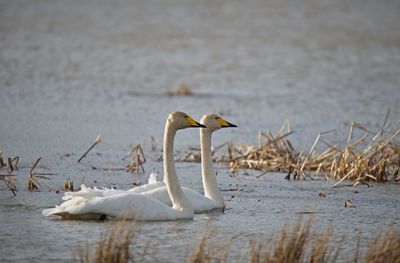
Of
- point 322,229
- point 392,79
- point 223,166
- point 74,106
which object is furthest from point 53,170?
point 392,79

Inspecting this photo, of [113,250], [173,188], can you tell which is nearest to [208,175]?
[173,188]

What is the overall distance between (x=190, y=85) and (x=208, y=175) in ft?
41.2

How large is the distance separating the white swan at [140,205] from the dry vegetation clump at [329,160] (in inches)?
99.9

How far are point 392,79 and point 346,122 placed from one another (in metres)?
6.83

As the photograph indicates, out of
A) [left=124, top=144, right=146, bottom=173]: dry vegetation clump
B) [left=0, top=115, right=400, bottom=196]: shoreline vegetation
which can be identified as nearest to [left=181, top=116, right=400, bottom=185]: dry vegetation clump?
[left=0, top=115, right=400, bottom=196]: shoreline vegetation

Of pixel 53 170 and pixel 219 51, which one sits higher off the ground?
pixel 219 51

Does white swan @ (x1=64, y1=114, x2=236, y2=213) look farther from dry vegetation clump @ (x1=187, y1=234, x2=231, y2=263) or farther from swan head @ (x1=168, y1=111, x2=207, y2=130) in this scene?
dry vegetation clump @ (x1=187, y1=234, x2=231, y2=263)

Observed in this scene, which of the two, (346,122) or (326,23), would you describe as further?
(326,23)

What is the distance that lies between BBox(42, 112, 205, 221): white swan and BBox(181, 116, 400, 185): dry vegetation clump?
254cm

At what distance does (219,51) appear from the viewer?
2889cm

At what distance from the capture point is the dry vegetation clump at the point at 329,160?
1103cm

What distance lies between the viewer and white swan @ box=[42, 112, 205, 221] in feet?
27.1

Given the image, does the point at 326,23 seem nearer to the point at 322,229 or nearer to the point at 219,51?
the point at 219,51

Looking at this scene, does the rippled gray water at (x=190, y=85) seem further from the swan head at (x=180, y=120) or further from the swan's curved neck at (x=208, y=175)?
the swan head at (x=180, y=120)
